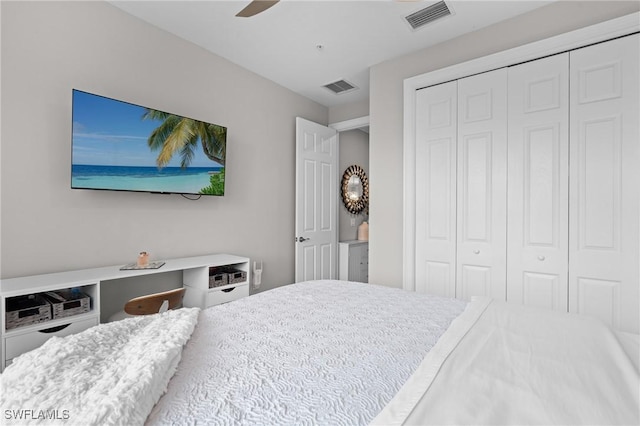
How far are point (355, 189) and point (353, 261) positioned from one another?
3.99 ft

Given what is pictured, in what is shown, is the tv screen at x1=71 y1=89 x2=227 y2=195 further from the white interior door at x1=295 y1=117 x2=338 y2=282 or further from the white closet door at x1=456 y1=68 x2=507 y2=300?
the white closet door at x1=456 y1=68 x2=507 y2=300

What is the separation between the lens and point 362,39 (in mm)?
2732

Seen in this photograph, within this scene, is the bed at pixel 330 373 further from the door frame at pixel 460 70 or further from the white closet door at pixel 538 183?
the door frame at pixel 460 70

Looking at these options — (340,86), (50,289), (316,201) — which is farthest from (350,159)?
(50,289)

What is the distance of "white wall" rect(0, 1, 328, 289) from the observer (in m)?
1.90

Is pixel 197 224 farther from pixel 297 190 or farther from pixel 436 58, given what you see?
pixel 436 58

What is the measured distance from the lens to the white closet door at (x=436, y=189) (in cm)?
272

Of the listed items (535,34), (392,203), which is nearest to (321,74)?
(392,203)

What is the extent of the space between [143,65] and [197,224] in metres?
1.38

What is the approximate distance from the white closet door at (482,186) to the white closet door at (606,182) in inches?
17.3

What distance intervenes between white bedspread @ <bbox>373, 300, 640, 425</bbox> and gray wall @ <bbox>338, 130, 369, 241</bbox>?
350cm

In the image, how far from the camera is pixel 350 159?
498 centimetres

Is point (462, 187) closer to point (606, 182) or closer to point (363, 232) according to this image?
point (606, 182)

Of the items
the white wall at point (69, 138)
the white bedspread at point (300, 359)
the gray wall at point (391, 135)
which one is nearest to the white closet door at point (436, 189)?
the gray wall at point (391, 135)
